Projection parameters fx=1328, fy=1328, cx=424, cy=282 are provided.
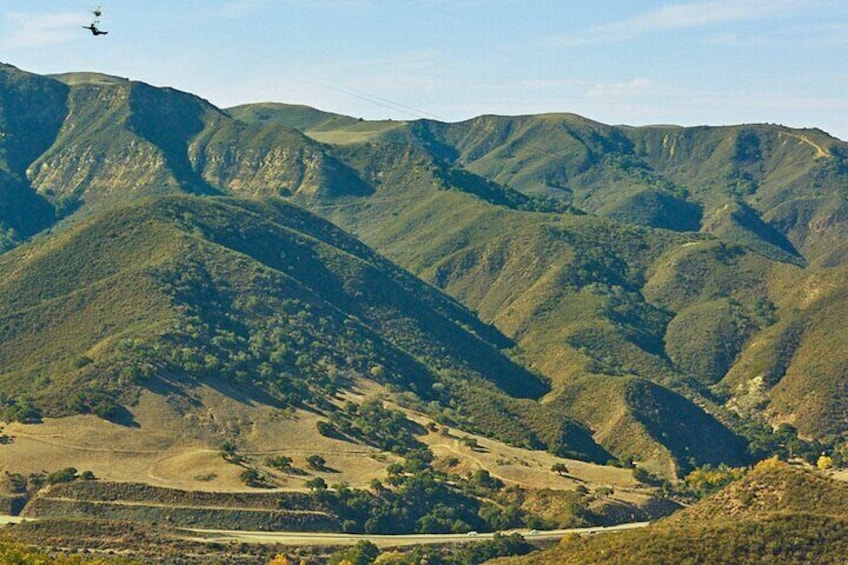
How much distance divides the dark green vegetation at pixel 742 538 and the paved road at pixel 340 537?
82.5 ft

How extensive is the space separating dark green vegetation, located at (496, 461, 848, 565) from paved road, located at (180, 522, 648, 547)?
25.1 meters

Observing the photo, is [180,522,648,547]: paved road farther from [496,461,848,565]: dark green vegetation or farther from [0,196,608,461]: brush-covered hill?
[0,196,608,461]: brush-covered hill

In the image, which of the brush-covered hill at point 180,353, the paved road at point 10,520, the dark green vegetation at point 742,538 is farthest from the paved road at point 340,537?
the brush-covered hill at point 180,353

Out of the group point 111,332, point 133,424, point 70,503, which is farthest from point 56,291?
point 70,503

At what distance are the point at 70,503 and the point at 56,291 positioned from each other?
69298 mm

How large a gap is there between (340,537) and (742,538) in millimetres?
50260

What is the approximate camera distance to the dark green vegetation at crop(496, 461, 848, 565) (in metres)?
Result: 91.3

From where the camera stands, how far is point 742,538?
92.3 meters

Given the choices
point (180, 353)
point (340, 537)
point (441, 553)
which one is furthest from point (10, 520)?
point (441, 553)

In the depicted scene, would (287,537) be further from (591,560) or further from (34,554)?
(591,560)

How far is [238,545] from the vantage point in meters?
123

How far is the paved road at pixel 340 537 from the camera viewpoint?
4961 inches

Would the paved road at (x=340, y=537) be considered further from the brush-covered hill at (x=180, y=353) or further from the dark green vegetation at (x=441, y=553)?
the brush-covered hill at (x=180, y=353)

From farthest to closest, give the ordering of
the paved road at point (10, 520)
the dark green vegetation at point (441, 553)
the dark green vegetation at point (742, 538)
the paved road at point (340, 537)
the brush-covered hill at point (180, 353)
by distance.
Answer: the brush-covered hill at point (180, 353)
the paved road at point (10, 520)
the paved road at point (340, 537)
the dark green vegetation at point (441, 553)
the dark green vegetation at point (742, 538)
